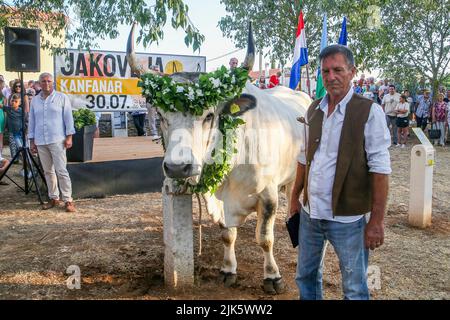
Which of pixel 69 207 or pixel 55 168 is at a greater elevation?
pixel 55 168

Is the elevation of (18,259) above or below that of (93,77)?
below

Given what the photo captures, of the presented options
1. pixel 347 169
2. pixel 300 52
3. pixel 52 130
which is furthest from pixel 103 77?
pixel 347 169

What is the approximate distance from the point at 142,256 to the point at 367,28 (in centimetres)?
966

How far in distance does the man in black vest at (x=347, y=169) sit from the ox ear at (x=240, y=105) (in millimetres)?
994

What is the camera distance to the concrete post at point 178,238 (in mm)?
3828

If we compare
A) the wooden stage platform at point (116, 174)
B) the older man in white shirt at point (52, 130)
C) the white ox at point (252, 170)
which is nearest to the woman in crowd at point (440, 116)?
the wooden stage platform at point (116, 174)

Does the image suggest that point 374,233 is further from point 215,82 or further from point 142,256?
point 142,256

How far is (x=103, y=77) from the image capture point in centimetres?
1029

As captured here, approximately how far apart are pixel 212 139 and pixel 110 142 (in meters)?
7.44

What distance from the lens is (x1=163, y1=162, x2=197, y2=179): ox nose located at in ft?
9.71

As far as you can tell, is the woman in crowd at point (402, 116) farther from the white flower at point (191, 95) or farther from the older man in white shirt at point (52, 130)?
the white flower at point (191, 95)

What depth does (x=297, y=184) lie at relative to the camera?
2.98 meters
